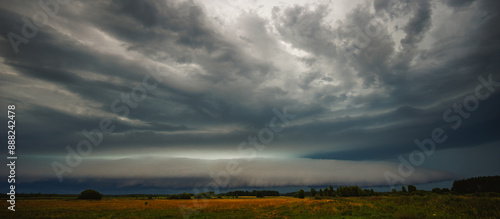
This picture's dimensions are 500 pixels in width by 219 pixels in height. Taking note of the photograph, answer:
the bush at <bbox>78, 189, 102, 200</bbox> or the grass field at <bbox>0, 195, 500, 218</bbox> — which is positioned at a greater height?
the grass field at <bbox>0, 195, 500, 218</bbox>

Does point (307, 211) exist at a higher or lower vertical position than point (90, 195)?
higher

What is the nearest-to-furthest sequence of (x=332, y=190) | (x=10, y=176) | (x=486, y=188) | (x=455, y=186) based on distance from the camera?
1. (x=10, y=176)
2. (x=486, y=188)
3. (x=455, y=186)
4. (x=332, y=190)

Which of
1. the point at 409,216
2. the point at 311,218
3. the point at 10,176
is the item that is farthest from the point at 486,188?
the point at 10,176

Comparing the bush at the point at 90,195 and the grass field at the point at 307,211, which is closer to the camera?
the grass field at the point at 307,211

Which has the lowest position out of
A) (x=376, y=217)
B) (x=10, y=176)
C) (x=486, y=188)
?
(x=486, y=188)

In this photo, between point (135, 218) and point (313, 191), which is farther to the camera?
point (313, 191)

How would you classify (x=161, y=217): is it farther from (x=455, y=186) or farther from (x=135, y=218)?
(x=455, y=186)

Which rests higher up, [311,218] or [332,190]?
[311,218]

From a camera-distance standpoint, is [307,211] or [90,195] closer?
[307,211]

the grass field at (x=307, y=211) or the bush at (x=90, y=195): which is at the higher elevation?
the grass field at (x=307, y=211)

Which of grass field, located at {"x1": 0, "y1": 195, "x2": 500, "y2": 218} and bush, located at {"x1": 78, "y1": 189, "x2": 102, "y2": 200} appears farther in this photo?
bush, located at {"x1": 78, "y1": 189, "x2": 102, "y2": 200}

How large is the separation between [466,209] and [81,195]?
122247mm

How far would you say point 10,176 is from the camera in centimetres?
2719

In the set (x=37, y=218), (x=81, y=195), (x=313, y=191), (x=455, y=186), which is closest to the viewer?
(x=37, y=218)
